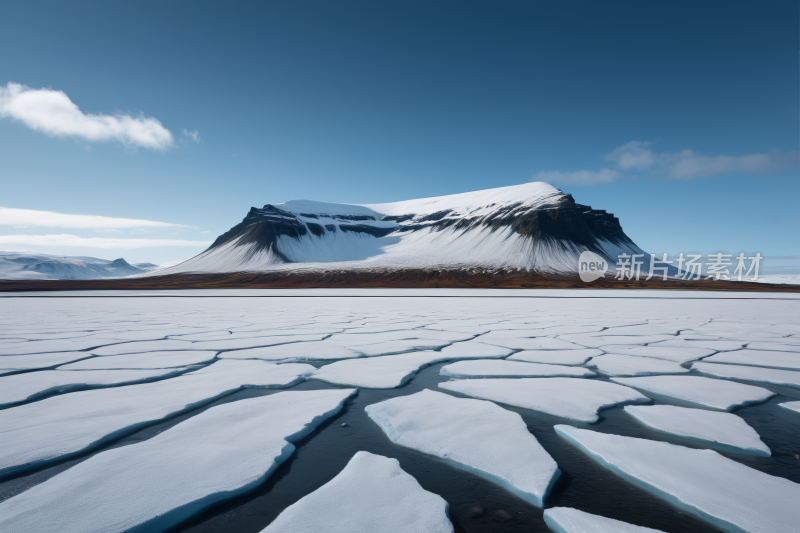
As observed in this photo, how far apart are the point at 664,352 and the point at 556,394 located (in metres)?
1.78

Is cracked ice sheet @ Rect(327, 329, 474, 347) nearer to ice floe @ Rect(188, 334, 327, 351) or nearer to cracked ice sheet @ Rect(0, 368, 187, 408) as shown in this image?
ice floe @ Rect(188, 334, 327, 351)

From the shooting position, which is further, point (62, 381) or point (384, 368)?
point (384, 368)

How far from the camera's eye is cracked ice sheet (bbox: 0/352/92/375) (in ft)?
8.11

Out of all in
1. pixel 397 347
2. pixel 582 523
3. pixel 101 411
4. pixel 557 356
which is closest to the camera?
pixel 582 523

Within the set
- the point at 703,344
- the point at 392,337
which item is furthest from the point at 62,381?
the point at 703,344

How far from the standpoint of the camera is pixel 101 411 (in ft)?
5.39

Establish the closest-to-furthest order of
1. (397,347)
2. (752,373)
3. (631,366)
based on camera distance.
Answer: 1. (752,373)
2. (631,366)
3. (397,347)

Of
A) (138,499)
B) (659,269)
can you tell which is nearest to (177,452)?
(138,499)

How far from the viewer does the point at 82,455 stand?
1.25 meters

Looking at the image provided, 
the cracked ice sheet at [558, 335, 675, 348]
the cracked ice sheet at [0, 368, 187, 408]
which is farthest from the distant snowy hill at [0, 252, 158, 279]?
the cracked ice sheet at [558, 335, 675, 348]

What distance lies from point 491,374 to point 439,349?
887 millimetres

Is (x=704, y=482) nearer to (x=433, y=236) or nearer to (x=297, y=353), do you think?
(x=297, y=353)

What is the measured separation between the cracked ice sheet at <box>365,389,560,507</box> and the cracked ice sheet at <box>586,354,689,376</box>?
119 centimetres

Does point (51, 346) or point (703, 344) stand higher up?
point (703, 344)
